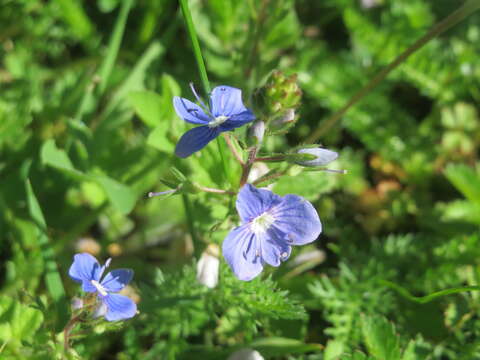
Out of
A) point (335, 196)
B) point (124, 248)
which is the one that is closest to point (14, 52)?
point (124, 248)

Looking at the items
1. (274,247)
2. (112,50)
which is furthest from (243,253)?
(112,50)

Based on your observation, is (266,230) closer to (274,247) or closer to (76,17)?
(274,247)

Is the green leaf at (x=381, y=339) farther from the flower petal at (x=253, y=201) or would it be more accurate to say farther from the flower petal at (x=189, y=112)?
the flower petal at (x=189, y=112)

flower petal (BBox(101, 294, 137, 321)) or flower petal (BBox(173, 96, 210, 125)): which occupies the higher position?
flower petal (BBox(173, 96, 210, 125))

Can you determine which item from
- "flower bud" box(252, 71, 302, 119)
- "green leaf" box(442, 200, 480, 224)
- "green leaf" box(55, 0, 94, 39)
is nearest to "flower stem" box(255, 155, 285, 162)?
"flower bud" box(252, 71, 302, 119)

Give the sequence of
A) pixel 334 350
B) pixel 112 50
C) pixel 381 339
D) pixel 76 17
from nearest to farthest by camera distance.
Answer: pixel 381 339 < pixel 334 350 < pixel 112 50 < pixel 76 17

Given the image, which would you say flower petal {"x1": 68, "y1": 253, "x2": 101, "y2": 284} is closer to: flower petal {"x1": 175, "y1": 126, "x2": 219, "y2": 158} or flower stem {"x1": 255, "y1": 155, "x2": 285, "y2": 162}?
flower petal {"x1": 175, "y1": 126, "x2": 219, "y2": 158}
